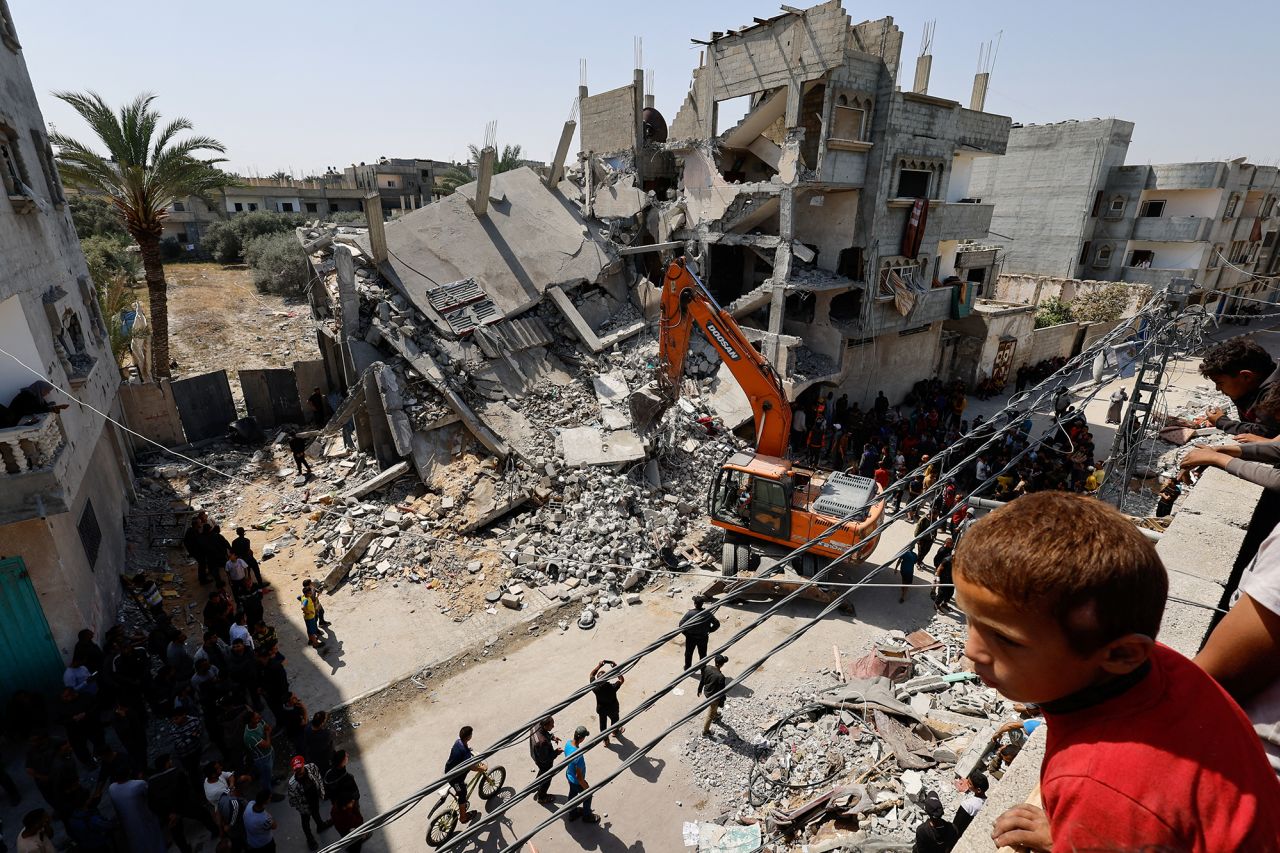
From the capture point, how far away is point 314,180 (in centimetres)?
5231

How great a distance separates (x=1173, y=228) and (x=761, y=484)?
31.6m

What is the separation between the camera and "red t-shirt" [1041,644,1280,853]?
4.35ft

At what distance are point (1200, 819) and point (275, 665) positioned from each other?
9.06 m

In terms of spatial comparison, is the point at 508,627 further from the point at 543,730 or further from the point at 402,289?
the point at 402,289

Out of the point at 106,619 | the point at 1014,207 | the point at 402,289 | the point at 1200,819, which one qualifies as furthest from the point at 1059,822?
the point at 1014,207

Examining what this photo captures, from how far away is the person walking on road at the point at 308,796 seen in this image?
630 centimetres

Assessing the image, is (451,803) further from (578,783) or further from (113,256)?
(113,256)

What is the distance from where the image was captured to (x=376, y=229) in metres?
14.8

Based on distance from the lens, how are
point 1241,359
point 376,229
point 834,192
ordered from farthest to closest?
point 834,192
point 376,229
point 1241,359

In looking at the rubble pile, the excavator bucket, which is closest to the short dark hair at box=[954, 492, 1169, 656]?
the rubble pile

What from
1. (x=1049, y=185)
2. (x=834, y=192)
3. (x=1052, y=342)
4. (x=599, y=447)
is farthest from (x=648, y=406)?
(x=1049, y=185)

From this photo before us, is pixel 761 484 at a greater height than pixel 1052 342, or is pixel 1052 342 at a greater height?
pixel 761 484

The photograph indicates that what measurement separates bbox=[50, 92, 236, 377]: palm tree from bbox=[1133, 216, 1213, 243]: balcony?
38.6 meters

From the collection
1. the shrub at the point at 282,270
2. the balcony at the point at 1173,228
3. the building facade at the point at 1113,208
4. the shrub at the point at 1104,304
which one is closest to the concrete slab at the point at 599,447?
the shrub at the point at 282,270
